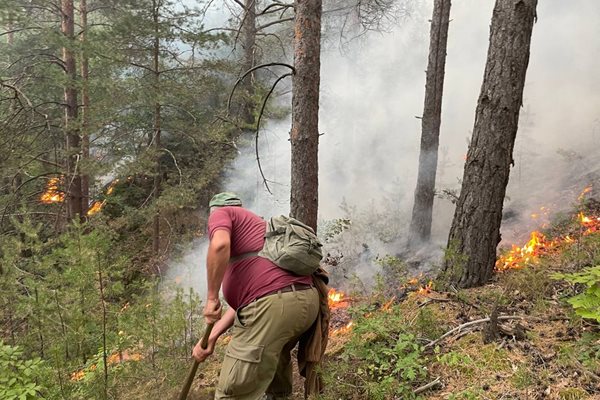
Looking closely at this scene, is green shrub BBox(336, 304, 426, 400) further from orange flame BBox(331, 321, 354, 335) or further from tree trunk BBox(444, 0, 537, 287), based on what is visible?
tree trunk BBox(444, 0, 537, 287)

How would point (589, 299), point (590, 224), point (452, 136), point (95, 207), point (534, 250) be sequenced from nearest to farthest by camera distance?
point (589, 299) → point (534, 250) → point (590, 224) → point (95, 207) → point (452, 136)

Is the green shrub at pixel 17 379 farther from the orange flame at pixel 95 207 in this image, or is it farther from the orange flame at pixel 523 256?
Answer: the orange flame at pixel 95 207

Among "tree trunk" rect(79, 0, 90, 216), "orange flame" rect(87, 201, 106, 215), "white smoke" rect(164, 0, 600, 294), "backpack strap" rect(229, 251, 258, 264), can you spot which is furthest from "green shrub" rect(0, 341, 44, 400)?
"orange flame" rect(87, 201, 106, 215)

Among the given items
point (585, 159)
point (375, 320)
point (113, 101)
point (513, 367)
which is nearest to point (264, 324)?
point (375, 320)

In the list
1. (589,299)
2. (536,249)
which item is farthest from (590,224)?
(589,299)

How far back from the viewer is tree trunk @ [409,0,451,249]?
8.52 metres

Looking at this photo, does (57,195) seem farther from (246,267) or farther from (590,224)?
(590,224)

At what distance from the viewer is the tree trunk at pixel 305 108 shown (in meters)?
4.84

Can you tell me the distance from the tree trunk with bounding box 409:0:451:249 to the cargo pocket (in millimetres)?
7049

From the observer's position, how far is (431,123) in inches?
353

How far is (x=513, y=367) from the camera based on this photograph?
284cm

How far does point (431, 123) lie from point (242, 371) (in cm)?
767

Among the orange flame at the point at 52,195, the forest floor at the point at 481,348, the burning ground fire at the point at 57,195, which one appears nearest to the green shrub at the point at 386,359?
the forest floor at the point at 481,348

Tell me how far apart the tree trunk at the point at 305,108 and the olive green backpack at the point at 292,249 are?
176 cm
